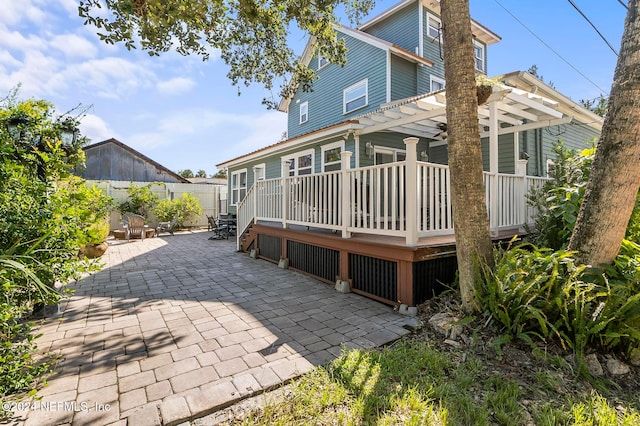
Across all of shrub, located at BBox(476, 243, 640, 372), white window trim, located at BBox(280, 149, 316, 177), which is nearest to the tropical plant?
shrub, located at BBox(476, 243, 640, 372)

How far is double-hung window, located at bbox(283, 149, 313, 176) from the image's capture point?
10.0m

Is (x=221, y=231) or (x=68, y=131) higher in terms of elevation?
(x=68, y=131)

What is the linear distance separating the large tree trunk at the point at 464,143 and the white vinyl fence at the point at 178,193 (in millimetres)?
13497

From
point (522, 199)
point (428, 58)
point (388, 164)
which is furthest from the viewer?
point (428, 58)

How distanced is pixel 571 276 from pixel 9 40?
8.75 metres

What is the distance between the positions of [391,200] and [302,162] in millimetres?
6294

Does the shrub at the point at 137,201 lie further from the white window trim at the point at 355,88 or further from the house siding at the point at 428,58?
the house siding at the point at 428,58

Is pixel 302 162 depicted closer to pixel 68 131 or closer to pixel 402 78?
pixel 402 78

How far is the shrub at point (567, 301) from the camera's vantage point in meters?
2.53

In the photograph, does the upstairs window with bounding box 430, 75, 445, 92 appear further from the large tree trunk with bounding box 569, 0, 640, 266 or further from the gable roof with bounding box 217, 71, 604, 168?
the large tree trunk with bounding box 569, 0, 640, 266

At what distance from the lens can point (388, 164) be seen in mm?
4086

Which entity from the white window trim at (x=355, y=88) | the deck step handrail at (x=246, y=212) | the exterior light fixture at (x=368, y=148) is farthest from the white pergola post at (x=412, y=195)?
the white window trim at (x=355, y=88)

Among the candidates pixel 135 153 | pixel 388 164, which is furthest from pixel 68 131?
pixel 135 153

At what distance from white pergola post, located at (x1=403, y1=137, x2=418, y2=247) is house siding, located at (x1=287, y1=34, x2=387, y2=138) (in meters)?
5.54
